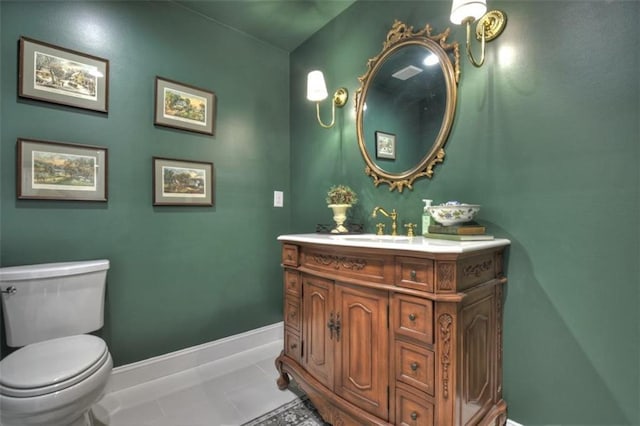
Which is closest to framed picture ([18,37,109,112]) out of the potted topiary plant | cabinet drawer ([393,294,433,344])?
the potted topiary plant

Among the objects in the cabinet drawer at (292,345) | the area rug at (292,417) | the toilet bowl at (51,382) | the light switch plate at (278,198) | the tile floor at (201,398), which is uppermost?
the light switch plate at (278,198)

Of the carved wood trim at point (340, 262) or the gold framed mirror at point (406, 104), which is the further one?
the gold framed mirror at point (406, 104)

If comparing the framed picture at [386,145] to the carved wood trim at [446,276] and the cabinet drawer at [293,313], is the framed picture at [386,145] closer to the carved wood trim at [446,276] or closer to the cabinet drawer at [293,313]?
the carved wood trim at [446,276]

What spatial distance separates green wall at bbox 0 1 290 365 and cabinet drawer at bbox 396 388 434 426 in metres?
1.57

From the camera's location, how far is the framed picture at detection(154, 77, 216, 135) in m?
1.92

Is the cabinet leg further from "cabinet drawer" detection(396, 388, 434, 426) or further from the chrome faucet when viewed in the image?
the chrome faucet

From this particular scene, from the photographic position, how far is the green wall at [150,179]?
5.02 feet

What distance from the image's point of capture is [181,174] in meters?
2.01

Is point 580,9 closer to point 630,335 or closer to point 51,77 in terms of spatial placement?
point 630,335

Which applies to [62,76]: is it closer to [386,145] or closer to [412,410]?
[386,145]

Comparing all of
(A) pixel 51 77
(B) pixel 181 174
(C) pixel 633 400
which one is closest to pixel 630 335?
(C) pixel 633 400

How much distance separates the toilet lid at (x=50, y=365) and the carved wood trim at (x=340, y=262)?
1114mm

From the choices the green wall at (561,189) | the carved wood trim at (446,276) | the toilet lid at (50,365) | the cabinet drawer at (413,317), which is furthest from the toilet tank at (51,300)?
the green wall at (561,189)

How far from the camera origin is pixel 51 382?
3.43 feet
